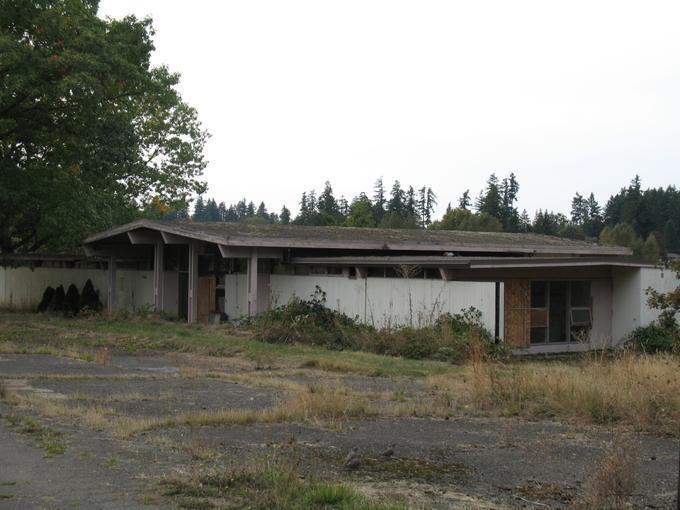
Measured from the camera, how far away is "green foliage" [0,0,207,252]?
84.4 feet

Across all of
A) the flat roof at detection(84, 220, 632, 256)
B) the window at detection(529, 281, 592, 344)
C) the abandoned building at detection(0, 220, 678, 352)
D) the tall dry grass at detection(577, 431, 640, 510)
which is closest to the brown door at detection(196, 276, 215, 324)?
the abandoned building at detection(0, 220, 678, 352)

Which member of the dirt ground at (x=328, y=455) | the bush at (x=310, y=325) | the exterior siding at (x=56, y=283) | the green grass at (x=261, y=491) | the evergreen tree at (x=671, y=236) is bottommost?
the dirt ground at (x=328, y=455)

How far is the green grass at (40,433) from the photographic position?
8794 mm

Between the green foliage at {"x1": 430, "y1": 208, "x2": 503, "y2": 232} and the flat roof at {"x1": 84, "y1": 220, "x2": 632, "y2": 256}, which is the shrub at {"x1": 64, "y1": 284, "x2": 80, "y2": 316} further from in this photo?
the green foliage at {"x1": 430, "y1": 208, "x2": 503, "y2": 232}

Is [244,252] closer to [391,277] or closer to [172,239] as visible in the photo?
[172,239]

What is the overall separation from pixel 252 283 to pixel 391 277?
511cm

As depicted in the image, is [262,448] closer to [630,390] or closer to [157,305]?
[630,390]

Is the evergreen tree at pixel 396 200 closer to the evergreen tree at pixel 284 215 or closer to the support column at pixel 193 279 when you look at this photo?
the evergreen tree at pixel 284 215

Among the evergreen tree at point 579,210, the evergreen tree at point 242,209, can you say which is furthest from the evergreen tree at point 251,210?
the evergreen tree at point 579,210

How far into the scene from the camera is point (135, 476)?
7.57 meters

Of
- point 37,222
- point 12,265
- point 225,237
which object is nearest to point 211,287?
point 225,237

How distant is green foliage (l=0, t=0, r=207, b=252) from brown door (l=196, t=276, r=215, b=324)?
474cm

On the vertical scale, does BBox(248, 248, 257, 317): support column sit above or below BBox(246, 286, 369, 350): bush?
above

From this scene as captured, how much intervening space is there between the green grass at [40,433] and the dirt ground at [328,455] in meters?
0.08
